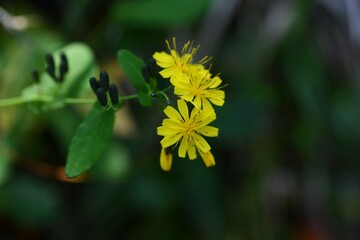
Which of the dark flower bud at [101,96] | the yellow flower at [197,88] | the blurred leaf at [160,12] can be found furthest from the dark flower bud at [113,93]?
the blurred leaf at [160,12]

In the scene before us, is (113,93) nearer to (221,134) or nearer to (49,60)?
(49,60)

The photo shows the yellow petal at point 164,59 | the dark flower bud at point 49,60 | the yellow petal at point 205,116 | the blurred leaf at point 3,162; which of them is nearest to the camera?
the yellow petal at point 205,116

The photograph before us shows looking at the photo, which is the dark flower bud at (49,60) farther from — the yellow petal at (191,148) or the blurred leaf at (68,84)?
the yellow petal at (191,148)

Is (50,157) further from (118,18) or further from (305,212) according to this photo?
(305,212)

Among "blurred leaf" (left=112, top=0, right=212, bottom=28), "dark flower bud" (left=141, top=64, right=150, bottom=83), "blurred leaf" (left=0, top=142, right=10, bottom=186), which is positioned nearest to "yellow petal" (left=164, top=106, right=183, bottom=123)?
"dark flower bud" (left=141, top=64, right=150, bottom=83)

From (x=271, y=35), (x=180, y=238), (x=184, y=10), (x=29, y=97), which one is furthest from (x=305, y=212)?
(x=29, y=97)
